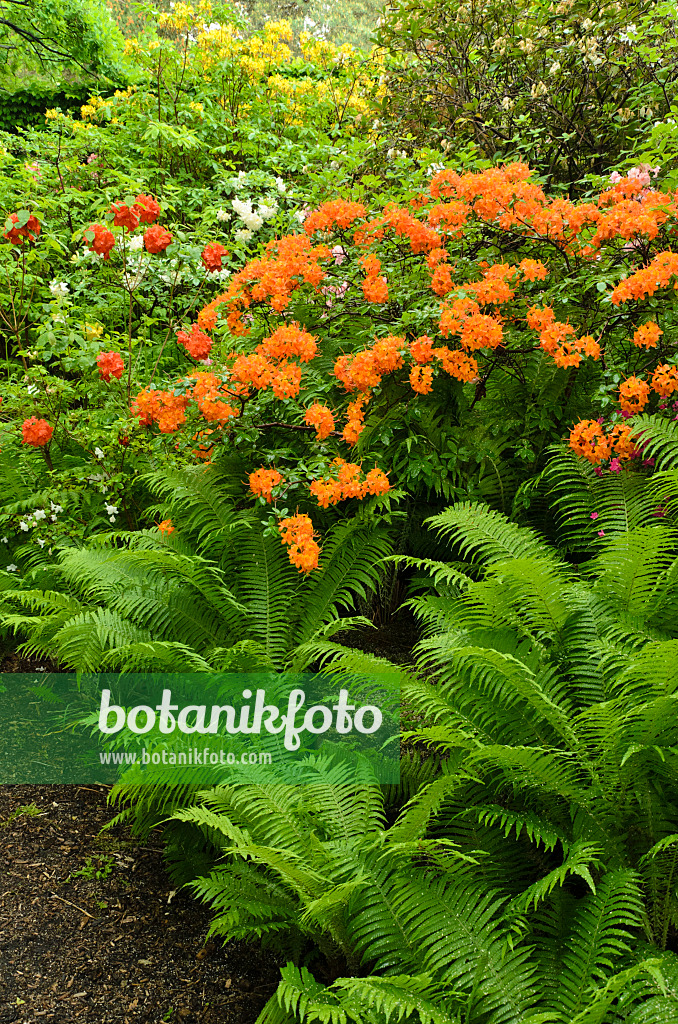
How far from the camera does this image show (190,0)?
31.3 feet

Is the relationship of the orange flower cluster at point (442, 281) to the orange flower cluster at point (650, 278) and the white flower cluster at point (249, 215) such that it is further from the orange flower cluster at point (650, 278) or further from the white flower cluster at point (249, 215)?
the white flower cluster at point (249, 215)

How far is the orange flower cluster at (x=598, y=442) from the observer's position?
2.70m

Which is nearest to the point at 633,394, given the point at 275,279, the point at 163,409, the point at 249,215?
the point at 275,279

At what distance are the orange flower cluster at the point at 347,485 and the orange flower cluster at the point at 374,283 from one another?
2.45 feet

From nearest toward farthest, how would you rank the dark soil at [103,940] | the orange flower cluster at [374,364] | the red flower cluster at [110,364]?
the dark soil at [103,940] → the orange flower cluster at [374,364] → the red flower cluster at [110,364]

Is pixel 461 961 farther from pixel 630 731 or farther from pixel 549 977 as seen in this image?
pixel 630 731

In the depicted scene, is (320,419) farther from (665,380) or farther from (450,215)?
(665,380)

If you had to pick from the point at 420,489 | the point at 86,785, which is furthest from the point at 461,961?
the point at 420,489

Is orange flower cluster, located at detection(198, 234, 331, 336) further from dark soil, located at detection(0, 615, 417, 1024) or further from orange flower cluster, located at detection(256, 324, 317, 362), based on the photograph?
dark soil, located at detection(0, 615, 417, 1024)

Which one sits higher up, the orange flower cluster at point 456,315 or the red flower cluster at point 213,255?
the red flower cluster at point 213,255

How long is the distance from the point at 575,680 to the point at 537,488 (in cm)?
116

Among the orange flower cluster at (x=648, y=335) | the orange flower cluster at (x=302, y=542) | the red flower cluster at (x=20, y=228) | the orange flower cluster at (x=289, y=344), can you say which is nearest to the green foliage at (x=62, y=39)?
the red flower cluster at (x=20, y=228)

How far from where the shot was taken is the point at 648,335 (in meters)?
2.66

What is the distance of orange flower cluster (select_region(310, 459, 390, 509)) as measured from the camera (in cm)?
273
